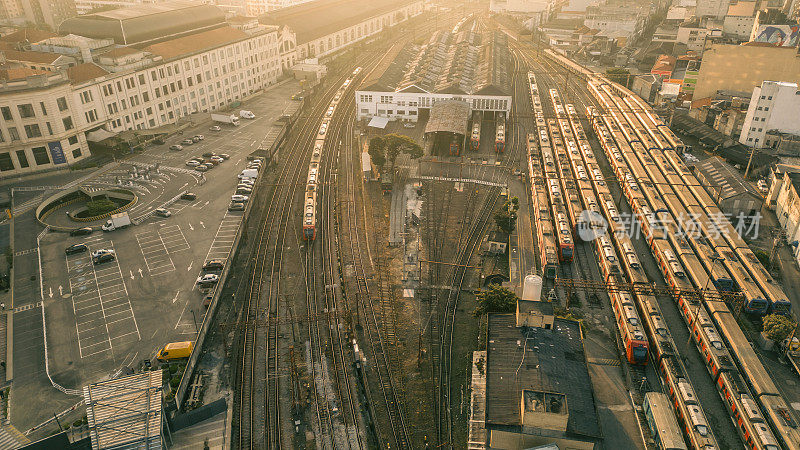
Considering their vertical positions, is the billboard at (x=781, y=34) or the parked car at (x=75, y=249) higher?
the billboard at (x=781, y=34)

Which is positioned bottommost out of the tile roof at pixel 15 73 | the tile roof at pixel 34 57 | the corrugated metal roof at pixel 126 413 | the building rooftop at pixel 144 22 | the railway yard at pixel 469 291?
the railway yard at pixel 469 291

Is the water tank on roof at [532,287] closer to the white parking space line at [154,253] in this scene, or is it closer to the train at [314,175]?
the train at [314,175]

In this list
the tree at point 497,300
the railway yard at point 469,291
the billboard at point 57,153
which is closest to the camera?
the railway yard at point 469,291

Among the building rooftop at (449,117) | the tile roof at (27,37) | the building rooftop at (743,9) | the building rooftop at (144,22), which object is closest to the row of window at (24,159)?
the building rooftop at (144,22)

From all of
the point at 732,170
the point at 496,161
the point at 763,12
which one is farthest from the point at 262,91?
the point at 763,12

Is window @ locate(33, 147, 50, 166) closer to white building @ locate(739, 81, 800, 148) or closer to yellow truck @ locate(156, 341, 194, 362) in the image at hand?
yellow truck @ locate(156, 341, 194, 362)

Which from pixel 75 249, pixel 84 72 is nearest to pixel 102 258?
pixel 75 249
